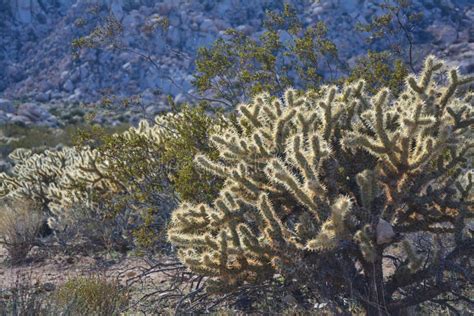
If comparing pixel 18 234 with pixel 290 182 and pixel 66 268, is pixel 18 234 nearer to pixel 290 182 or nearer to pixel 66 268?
pixel 66 268

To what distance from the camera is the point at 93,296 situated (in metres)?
5.05

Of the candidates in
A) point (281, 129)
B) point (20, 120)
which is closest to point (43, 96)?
point (20, 120)

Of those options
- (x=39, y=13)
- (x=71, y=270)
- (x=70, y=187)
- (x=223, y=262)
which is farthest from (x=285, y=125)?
(x=39, y=13)

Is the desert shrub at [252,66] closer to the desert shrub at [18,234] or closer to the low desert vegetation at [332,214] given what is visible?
the low desert vegetation at [332,214]

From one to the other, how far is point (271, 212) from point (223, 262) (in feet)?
1.67

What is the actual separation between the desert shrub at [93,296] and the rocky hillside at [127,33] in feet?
110

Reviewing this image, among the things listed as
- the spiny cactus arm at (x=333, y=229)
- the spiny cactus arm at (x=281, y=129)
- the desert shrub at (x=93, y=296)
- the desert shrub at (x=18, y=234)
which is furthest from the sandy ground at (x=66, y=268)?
the spiny cactus arm at (x=333, y=229)

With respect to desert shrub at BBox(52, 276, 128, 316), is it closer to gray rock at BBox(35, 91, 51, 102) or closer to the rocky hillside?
the rocky hillside

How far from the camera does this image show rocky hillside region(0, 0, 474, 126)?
41.5 meters

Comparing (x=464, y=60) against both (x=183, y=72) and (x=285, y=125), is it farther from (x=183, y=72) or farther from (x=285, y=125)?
(x=285, y=125)

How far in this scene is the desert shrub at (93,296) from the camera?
4617 millimetres

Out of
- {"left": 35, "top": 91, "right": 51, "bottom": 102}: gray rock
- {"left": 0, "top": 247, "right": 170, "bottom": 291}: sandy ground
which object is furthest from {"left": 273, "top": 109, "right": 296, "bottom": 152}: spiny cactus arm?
{"left": 35, "top": 91, "right": 51, "bottom": 102}: gray rock

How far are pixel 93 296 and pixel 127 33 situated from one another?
3733cm

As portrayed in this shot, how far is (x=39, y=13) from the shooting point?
5278cm
